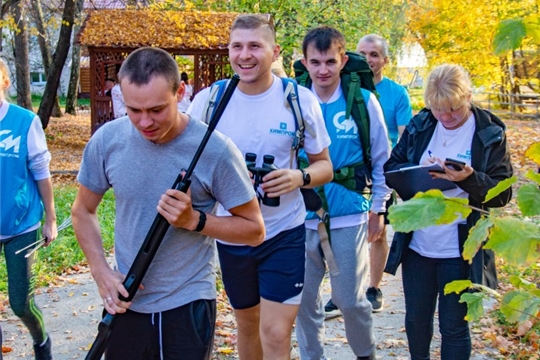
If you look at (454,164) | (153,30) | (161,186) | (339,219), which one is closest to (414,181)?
(454,164)

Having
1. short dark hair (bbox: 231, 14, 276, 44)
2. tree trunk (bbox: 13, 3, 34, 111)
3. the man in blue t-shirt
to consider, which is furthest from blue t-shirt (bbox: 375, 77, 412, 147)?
tree trunk (bbox: 13, 3, 34, 111)

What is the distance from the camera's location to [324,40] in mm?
4871

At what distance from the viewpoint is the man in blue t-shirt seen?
6.75 meters

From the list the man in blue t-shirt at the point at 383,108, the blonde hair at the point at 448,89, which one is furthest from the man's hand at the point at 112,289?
the man in blue t-shirt at the point at 383,108

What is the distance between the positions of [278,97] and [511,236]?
7.96ft

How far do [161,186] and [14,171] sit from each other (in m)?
1.99

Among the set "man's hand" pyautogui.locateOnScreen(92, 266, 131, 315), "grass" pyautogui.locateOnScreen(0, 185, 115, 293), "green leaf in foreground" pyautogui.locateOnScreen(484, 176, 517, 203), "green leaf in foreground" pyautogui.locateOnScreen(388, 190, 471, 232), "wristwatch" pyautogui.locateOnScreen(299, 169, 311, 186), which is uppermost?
"green leaf in foreground" pyautogui.locateOnScreen(484, 176, 517, 203)

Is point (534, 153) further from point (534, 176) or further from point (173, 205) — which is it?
point (173, 205)

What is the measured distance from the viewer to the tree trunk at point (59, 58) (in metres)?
20.6

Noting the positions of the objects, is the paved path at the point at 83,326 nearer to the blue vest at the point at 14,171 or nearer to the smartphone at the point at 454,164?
the blue vest at the point at 14,171

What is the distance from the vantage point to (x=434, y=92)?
421cm

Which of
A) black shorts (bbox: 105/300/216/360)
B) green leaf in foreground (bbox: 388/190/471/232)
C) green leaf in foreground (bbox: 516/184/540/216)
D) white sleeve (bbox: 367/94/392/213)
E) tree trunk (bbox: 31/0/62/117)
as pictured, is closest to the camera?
green leaf in foreground (bbox: 388/190/471/232)

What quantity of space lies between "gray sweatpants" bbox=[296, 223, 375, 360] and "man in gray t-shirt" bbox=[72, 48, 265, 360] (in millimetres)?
1577

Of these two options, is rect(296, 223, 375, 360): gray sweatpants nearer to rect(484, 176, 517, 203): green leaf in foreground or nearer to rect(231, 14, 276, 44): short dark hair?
rect(231, 14, 276, 44): short dark hair
